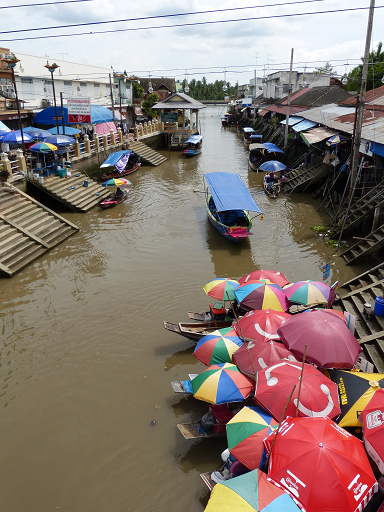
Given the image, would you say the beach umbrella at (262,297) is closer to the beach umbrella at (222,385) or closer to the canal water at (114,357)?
the canal water at (114,357)

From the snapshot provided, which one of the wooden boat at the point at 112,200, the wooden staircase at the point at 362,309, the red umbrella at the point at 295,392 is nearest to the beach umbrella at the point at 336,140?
the wooden staircase at the point at 362,309

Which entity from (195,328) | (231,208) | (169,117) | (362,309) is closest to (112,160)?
(231,208)

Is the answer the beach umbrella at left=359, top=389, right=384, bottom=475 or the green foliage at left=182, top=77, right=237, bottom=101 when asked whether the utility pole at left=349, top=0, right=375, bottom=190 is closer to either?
the beach umbrella at left=359, top=389, right=384, bottom=475

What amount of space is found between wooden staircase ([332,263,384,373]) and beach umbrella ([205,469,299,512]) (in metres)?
4.05

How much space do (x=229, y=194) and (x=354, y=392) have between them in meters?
11.2

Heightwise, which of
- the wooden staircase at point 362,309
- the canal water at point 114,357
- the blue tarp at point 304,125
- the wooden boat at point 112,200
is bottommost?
the canal water at point 114,357

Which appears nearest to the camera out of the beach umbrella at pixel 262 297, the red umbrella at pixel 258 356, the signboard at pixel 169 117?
the red umbrella at pixel 258 356

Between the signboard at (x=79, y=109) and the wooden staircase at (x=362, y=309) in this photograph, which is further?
the signboard at (x=79, y=109)

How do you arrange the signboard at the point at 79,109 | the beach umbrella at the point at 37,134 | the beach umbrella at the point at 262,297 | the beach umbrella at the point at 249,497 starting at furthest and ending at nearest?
the signboard at the point at 79,109 → the beach umbrella at the point at 37,134 → the beach umbrella at the point at 262,297 → the beach umbrella at the point at 249,497

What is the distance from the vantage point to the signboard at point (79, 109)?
906 inches

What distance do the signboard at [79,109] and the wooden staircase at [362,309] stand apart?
1967 cm

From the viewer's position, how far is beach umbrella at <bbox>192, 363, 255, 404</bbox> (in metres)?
6.01

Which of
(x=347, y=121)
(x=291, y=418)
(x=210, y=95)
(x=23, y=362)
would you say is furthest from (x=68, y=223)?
(x=210, y=95)

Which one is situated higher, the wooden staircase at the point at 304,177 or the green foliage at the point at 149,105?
the green foliage at the point at 149,105
